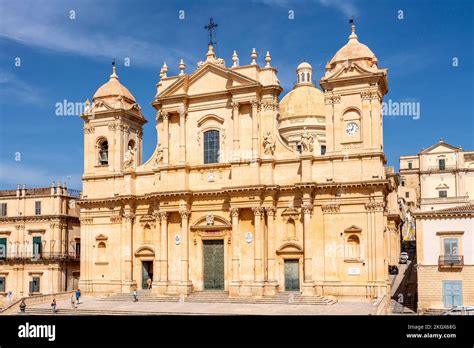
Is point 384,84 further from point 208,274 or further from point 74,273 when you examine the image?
point 74,273

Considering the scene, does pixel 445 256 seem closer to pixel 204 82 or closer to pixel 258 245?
pixel 258 245

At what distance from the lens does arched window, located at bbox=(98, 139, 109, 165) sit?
4303cm

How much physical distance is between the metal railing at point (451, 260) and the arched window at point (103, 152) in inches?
900

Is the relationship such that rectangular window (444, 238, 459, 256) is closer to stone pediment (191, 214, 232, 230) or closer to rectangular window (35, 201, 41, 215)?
stone pediment (191, 214, 232, 230)

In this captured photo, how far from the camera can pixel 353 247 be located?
3531 centimetres

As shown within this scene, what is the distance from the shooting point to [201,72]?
39781 millimetres

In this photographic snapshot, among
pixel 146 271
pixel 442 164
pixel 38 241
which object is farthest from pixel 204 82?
pixel 442 164

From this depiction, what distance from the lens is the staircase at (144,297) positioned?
1479 inches

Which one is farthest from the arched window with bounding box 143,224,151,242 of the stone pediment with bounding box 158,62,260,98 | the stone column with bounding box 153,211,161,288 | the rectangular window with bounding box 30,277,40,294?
the rectangular window with bounding box 30,277,40,294

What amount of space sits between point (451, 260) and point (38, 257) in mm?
32093

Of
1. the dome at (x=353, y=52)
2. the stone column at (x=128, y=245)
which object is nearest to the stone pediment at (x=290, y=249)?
the stone column at (x=128, y=245)

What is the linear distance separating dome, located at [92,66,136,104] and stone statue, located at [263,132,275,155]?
1192cm

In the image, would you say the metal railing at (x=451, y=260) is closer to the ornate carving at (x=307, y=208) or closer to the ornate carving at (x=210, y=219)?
the ornate carving at (x=307, y=208)
